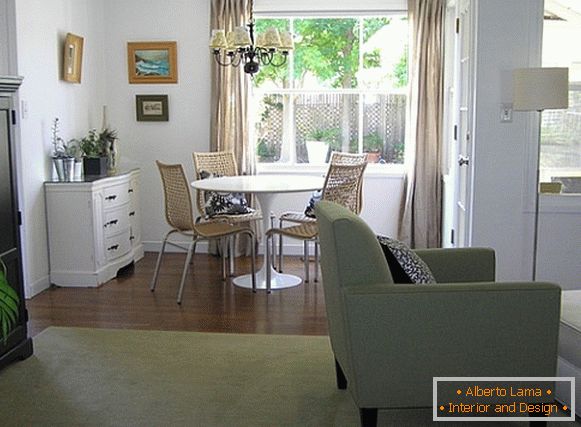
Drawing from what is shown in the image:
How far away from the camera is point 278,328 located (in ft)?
14.6

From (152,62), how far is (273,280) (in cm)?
250

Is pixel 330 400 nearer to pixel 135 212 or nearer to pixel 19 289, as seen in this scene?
pixel 19 289

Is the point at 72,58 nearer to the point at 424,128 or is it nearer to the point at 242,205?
the point at 242,205

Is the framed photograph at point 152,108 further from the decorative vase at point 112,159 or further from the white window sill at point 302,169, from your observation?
the white window sill at point 302,169

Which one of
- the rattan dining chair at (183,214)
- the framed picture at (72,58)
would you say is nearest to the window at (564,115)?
the rattan dining chair at (183,214)

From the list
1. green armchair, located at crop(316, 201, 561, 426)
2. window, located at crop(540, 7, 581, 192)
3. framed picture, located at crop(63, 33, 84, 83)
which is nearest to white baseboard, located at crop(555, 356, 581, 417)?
green armchair, located at crop(316, 201, 561, 426)

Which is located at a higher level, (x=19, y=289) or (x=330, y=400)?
(x=19, y=289)

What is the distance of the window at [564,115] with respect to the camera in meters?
4.69

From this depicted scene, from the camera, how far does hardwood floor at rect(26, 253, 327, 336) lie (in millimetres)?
4516

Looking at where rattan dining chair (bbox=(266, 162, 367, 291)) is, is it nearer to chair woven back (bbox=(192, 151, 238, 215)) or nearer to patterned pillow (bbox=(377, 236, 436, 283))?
chair woven back (bbox=(192, 151, 238, 215))

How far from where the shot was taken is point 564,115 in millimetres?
4781

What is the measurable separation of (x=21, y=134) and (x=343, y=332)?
11.1 feet

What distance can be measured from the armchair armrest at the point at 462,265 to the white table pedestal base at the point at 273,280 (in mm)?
2260

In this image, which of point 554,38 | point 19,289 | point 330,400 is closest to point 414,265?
point 330,400
